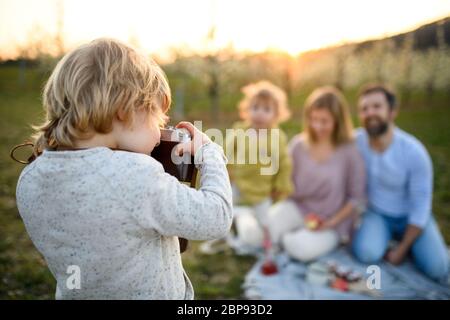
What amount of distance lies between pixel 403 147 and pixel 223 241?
255 centimetres

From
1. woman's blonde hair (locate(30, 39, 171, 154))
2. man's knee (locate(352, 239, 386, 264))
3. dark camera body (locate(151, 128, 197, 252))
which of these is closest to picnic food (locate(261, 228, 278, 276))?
man's knee (locate(352, 239, 386, 264))

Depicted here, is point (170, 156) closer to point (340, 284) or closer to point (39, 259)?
point (340, 284)

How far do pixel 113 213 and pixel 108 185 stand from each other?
10 cm

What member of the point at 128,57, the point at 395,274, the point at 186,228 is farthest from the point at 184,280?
the point at 395,274

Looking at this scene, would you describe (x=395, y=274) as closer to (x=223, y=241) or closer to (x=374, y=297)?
(x=374, y=297)

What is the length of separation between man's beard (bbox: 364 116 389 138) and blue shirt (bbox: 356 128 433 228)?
0.17m

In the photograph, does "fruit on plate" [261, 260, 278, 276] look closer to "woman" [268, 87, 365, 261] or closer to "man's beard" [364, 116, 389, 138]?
"woman" [268, 87, 365, 261]

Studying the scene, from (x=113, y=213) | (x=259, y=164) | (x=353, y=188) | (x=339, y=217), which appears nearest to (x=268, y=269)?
(x=339, y=217)

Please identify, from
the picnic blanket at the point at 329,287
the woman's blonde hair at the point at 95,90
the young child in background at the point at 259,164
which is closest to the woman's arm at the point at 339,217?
the picnic blanket at the point at 329,287

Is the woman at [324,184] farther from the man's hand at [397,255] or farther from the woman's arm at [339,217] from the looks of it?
the man's hand at [397,255]

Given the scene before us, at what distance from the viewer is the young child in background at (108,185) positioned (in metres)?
1.25

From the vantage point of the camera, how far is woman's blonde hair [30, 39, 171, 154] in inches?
49.8

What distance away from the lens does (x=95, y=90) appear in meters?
1.26

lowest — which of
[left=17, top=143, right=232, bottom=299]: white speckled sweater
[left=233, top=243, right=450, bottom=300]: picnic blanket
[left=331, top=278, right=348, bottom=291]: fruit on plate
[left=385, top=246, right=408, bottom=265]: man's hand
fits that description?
[left=233, top=243, right=450, bottom=300]: picnic blanket
